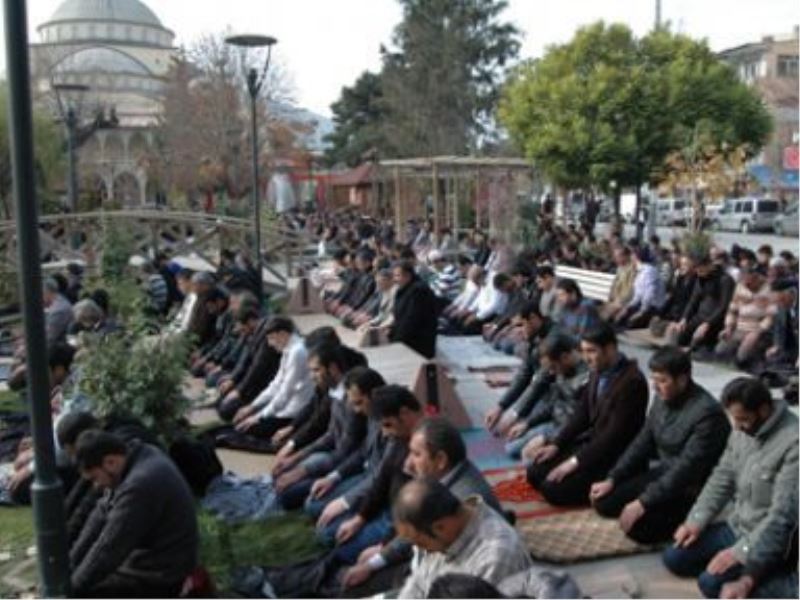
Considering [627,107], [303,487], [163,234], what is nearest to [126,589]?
[303,487]

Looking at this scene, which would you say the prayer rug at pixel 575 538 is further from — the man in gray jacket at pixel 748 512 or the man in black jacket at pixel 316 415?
the man in black jacket at pixel 316 415

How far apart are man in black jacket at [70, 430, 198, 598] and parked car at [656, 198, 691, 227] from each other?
37.0 m

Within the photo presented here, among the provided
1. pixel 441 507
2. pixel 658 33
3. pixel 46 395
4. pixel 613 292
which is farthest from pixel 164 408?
pixel 658 33

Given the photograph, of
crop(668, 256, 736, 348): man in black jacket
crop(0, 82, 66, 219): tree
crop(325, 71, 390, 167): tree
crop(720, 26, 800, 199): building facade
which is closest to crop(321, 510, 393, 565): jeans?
crop(668, 256, 736, 348): man in black jacket

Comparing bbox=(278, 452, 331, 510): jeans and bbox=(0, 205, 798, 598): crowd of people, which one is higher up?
bbox=(0, 205, 798, 598): crowd of people

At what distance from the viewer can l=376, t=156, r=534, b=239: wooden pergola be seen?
2117cm

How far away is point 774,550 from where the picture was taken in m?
4.15

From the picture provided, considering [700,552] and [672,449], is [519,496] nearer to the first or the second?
[672,449]

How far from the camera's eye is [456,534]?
3.25 meters

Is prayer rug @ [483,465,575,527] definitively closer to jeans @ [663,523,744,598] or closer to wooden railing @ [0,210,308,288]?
jeans @ [663,523,744,598]

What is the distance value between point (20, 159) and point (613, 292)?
32.5 ft

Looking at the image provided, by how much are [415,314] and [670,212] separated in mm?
34974

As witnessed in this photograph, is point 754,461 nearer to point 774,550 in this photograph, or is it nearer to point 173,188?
point 774,550

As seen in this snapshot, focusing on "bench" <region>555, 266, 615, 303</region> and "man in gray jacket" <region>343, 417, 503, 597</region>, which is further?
"bench" <region>555, 266, 615, 303</region>
